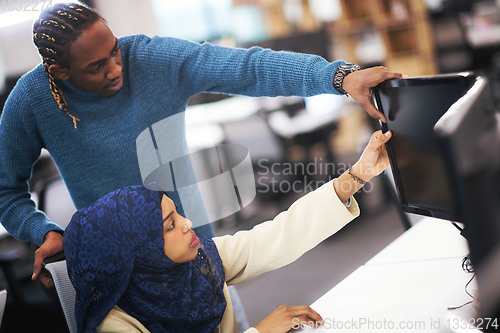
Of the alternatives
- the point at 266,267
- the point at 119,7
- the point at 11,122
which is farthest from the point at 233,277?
the point at 119,7

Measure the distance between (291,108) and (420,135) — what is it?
2.70m

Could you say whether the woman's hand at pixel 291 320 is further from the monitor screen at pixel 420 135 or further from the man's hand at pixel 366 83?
the man's hand at pixel 366 83

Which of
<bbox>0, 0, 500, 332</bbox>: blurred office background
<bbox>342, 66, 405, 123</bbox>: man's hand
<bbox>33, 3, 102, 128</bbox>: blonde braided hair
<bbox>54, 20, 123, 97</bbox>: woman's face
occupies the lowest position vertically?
<bbox>0, 0, 500, 332</bbox>: blurred office background

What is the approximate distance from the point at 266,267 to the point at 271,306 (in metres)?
1.16

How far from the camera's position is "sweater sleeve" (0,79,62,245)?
114cm

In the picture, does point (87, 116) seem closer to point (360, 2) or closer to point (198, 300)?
point (198, 300)

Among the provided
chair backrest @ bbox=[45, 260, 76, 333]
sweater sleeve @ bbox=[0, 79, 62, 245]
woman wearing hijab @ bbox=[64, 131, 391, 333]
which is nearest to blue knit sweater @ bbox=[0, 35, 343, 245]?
sweater sleeve @ bbox=[0, 79, 62, 245]

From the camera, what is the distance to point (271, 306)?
7.47ft

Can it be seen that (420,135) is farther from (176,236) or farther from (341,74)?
(176,236)

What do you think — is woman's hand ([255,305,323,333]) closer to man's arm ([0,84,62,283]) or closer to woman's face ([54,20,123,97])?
man's arm ([0,84,62,283])

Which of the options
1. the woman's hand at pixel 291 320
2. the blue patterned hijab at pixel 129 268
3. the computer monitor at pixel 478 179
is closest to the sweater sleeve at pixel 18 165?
the blue patterned hijab at pixel 129 268

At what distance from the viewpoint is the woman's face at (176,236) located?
3.23 ft

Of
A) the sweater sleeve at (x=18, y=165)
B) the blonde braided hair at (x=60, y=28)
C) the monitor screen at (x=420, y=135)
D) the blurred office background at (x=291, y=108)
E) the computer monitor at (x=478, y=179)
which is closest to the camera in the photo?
the computer monitor at (x=478, y=179)

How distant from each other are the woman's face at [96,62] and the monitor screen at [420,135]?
0.57 meters
